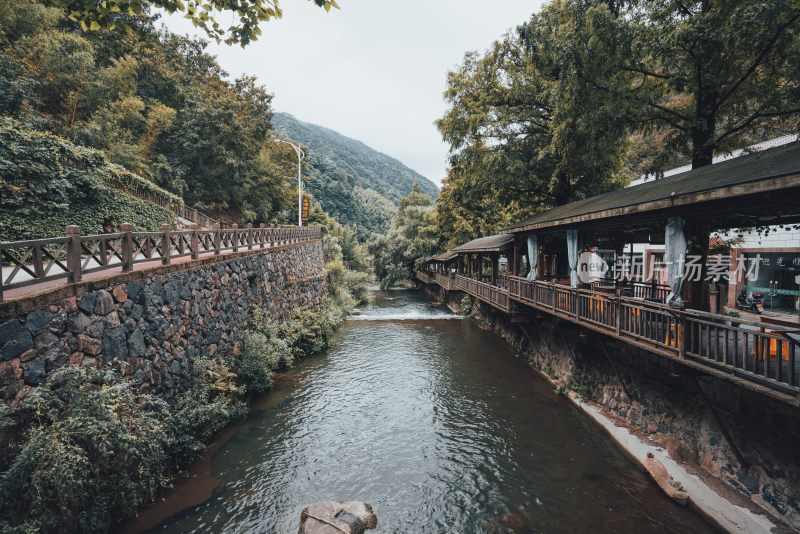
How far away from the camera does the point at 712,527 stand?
20.2ft

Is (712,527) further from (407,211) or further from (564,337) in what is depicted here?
(407,211)

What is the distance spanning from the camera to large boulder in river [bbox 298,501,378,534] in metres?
6.08

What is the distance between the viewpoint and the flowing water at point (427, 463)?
6.68 metres

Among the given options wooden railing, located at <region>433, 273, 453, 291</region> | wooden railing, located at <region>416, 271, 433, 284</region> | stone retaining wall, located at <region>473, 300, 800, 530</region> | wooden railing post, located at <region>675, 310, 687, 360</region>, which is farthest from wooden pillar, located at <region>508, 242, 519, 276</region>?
wooden railing, located at <region>416, 271, 433, 284</region>

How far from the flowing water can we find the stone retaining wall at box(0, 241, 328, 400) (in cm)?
270

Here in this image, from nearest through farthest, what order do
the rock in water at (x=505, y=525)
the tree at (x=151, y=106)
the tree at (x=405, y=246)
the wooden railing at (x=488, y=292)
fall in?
the rock in water at (x=505, y=525) < the wooden railing at (x=488, y=292) < the tree at (x=151, y=106) < the tree at (x=405, y=246)

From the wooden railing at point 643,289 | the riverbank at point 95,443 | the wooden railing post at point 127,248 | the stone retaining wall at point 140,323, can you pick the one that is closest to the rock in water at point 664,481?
the wooden railing at point 643,289

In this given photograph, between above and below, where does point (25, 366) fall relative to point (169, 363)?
above

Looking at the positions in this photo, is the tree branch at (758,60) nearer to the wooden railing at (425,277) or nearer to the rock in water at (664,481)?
the rock in water at (664,481)

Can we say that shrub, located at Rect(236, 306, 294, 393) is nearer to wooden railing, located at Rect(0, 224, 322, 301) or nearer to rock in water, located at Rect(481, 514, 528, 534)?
wooden railing, located at Rect(0, 224, 322, 301)

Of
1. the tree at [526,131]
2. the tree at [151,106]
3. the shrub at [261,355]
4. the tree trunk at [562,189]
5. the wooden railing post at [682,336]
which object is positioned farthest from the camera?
the tree trunk at [562,189]

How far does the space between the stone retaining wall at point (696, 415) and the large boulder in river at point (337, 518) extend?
6.76 m

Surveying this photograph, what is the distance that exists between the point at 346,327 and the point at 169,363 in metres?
13.9

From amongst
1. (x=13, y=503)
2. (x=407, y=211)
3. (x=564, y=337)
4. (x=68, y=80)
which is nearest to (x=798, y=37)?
(x=564, y=337)
